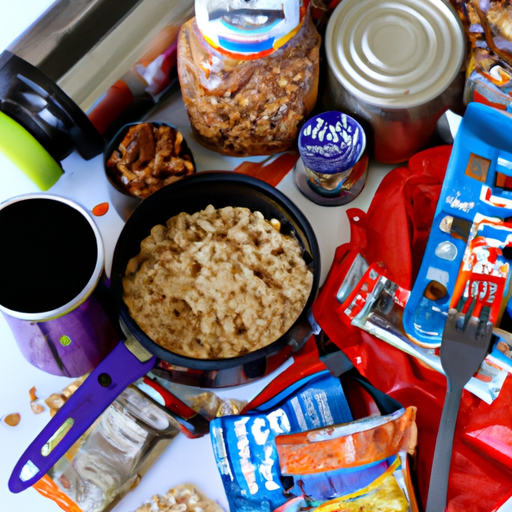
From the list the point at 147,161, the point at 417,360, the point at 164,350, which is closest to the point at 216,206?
the point at 147,161

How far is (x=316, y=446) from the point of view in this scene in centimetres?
73

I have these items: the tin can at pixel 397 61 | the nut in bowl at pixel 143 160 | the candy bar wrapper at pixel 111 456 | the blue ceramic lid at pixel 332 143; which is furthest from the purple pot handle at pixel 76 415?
the tin can at pixel 397 61

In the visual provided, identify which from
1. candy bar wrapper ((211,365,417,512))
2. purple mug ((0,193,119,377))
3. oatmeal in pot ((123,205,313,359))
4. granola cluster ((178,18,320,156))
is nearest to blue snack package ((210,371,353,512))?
candy bar wrapper ((211,365,417,512))

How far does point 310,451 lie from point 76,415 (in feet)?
0.93

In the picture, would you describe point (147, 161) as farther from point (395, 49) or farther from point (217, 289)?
point (395, 49)

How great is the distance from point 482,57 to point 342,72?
180mm

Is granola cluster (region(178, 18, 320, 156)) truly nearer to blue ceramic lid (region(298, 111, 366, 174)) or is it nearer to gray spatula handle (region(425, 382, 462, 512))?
blue ceramic lid (region(298, 111, 366, 174))

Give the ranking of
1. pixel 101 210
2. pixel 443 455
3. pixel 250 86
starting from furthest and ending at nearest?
pixel 101 210, pixel 250 86, pixel 443 455

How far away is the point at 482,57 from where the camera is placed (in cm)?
77

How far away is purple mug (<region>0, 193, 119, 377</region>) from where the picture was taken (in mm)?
671

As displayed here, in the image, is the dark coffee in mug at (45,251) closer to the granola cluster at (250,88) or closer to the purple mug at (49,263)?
the purple mug at (49,263)

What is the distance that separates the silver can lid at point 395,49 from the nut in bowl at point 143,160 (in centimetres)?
25

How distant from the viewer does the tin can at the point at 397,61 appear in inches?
30.9

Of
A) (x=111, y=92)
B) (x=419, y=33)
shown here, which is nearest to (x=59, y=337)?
(x=111, y=92)
